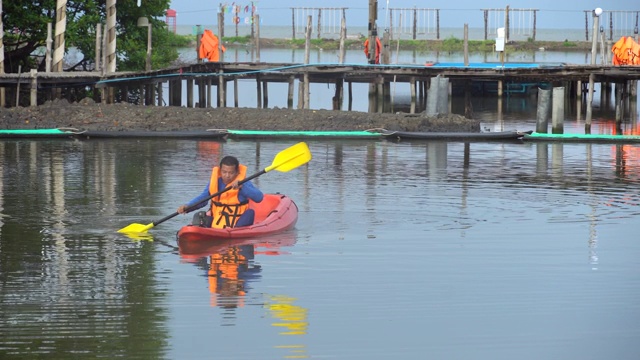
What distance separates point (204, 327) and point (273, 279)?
2.19m

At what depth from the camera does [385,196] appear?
62.4 ft

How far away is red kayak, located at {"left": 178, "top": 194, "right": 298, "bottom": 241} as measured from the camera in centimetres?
1447

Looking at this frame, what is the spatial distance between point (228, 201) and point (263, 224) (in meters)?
0.53

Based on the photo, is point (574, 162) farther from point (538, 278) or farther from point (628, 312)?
point (628, 312)

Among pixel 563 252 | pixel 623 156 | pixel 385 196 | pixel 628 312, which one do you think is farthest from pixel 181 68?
pixel 628 312

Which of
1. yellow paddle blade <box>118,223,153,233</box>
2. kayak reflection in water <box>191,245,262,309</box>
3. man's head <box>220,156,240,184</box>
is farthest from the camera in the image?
yellow paddle blade <box>118,223,153,233</box>

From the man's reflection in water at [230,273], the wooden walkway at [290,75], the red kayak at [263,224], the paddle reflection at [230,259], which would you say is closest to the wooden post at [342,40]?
the wooden walkway at [290,75]

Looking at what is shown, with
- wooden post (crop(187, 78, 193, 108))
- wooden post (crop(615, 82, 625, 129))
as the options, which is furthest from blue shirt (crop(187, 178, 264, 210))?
wooden post (crop(187, 78, 193, 108))

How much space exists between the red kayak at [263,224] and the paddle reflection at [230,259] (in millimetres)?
Result: 85

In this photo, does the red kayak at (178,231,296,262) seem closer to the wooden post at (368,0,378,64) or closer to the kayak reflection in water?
the kayak reflection in water

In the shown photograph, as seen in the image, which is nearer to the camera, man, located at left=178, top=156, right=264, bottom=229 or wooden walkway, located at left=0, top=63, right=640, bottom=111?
man, located at left=178, top=156, right=264, bottom=229

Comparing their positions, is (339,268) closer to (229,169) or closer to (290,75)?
(229,169)

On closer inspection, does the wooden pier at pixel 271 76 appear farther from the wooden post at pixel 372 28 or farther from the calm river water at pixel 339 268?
the calm river water at pixel 339 268

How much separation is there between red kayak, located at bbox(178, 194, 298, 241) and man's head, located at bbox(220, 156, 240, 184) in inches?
23.7
